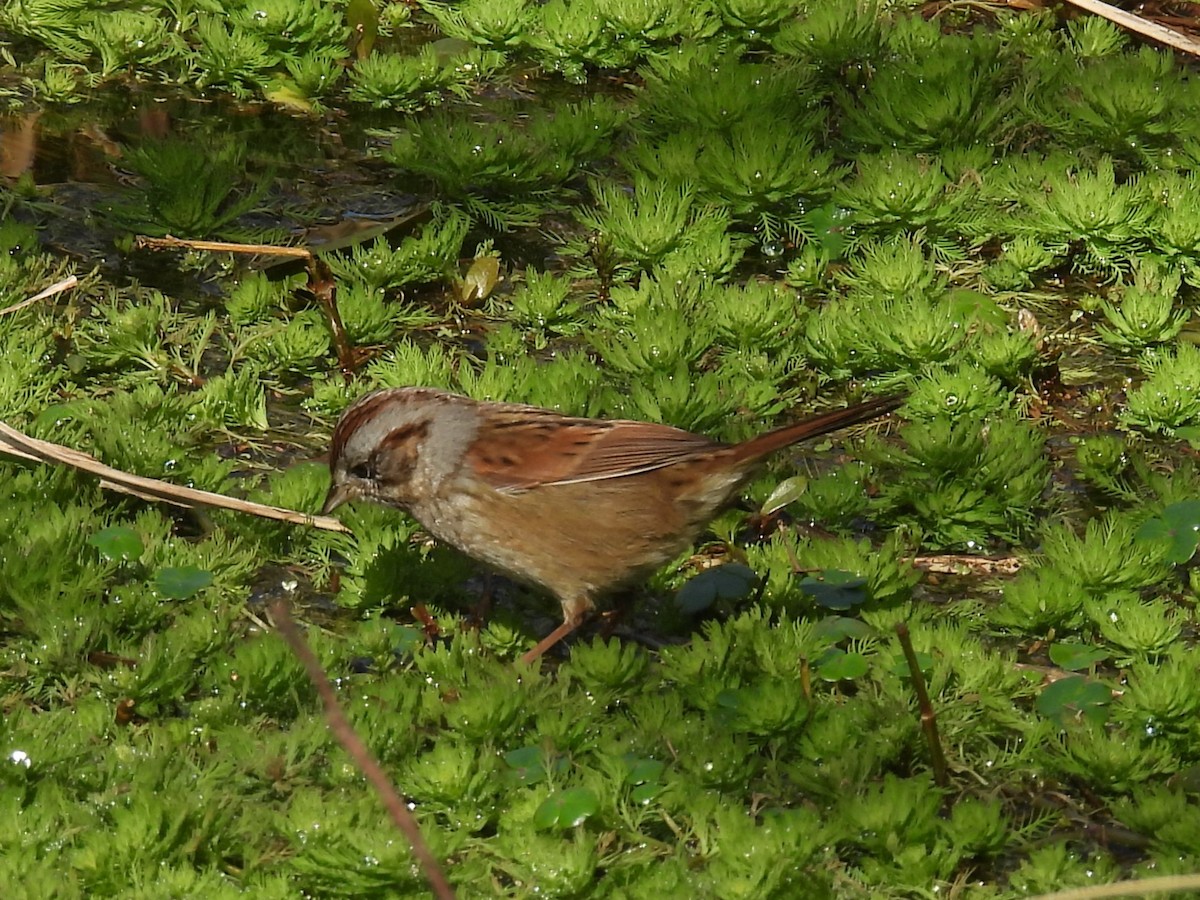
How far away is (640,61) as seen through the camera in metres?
8.94

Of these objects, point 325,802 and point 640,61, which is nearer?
point 325,802

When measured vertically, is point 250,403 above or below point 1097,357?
below

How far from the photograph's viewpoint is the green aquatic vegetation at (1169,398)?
652cm


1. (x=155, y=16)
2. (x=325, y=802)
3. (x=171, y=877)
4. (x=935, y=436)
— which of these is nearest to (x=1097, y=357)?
(x=935, y=436)

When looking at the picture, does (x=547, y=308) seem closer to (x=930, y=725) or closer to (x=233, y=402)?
(x=233, y=402)

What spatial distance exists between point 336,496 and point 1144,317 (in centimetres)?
341

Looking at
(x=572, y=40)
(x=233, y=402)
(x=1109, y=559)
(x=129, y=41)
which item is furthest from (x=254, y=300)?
(x=1109, y=559)

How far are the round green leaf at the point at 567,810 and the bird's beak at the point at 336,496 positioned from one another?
1.50 meters

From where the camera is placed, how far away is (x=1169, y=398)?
6.52 m

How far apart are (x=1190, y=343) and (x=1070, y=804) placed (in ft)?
8.83

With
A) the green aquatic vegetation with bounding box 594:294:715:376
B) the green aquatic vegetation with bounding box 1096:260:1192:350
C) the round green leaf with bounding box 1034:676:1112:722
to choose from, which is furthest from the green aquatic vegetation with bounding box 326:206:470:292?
the round green leaf with bounding box 1034:676:1112:722

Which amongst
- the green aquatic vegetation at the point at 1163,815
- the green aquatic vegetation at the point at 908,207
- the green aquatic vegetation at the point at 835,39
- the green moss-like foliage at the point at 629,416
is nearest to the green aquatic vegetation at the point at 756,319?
the green moss-like foliage at the point at 629,416

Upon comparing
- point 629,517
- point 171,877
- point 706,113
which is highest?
point 706,113

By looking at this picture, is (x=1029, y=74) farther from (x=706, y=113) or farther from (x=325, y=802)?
(x=325, y=802)
